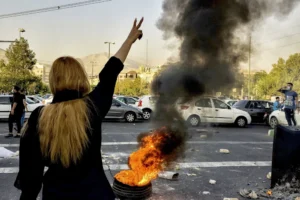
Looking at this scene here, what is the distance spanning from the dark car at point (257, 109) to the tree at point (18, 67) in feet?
101

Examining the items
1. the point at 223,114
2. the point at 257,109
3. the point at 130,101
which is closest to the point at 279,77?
the point at 257,109

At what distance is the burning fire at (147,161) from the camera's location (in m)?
4.67

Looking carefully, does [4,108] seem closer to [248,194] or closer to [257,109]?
[257,109]

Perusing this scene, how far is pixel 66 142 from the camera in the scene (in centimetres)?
175

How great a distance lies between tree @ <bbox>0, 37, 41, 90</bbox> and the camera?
39.6 metres

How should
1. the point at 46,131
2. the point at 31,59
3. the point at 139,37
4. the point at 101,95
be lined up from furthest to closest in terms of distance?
the point at 31,59 → the point at 139,37 → the point at 101,95 → the point at 46,131

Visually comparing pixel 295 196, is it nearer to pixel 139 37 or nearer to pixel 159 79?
pixel 159 79

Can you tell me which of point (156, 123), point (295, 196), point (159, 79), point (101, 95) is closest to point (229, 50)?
point (159, 79)

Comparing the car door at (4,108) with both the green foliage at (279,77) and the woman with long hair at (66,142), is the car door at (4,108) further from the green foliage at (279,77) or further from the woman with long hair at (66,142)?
the green foliage at (279,77)

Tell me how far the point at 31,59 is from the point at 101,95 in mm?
42703

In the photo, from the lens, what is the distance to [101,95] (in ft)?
6.30

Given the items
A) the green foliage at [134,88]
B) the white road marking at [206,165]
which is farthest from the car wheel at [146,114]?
the green foliage at [134,88]

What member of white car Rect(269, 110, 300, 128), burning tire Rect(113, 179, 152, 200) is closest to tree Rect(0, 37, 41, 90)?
white car Rect(269, 110, 300, 128)

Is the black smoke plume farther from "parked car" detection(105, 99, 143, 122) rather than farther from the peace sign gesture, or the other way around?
"parked car" detection(105, 99, 143, 122)
